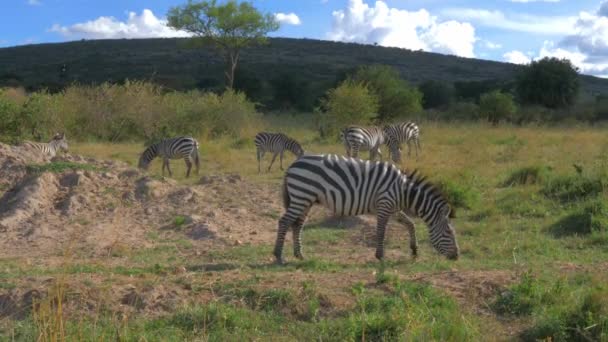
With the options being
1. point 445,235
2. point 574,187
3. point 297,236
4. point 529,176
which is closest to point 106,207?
point 297,236

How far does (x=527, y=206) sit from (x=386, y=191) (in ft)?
16.1

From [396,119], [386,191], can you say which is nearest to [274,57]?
[396,119]

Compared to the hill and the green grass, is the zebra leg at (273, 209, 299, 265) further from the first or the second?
the hill

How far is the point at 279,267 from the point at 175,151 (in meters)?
11.0

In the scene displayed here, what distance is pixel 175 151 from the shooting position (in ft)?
60.6

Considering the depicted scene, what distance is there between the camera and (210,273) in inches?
287

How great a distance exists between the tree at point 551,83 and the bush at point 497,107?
8.56 m

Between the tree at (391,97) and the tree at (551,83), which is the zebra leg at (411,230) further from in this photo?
the tree at (551,83)

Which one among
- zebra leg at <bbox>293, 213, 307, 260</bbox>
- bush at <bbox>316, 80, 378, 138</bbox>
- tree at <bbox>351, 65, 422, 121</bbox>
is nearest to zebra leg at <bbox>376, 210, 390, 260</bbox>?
zebra leg at <bbox>293, 213, 307, 260</bbox>

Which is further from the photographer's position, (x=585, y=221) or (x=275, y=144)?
(x=275, y=144)

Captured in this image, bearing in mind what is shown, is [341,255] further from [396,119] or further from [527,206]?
[396,119]

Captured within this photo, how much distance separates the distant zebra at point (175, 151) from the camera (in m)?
18.4

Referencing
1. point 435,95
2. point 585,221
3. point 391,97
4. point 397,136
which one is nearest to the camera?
point 585,221

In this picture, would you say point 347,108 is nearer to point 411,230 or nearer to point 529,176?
Result: point 529,176
